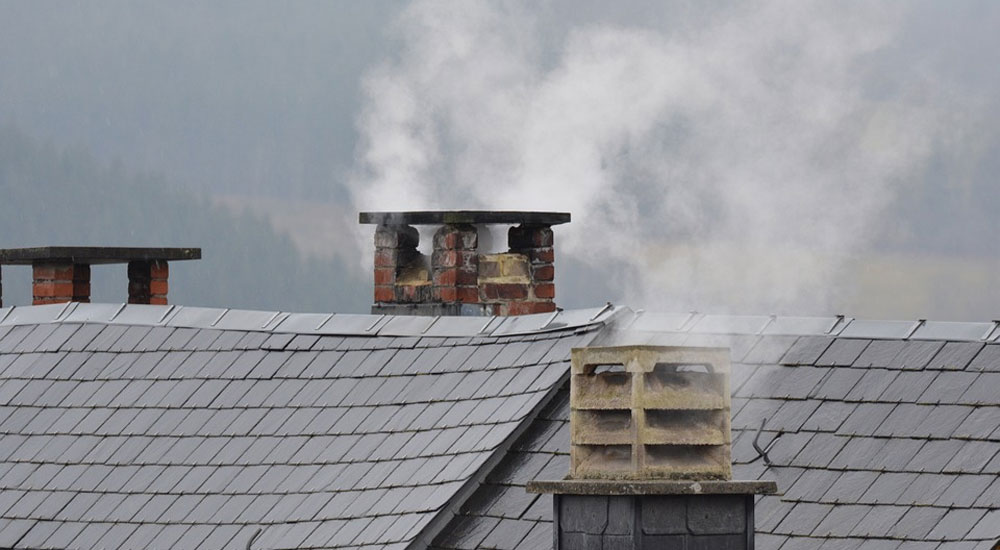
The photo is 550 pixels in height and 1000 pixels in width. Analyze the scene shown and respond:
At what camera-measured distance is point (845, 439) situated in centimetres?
1213

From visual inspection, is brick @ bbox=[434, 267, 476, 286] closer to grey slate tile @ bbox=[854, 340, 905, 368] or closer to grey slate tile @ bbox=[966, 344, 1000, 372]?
grey slate tile @ bbox=[854, 340, 905, 368]

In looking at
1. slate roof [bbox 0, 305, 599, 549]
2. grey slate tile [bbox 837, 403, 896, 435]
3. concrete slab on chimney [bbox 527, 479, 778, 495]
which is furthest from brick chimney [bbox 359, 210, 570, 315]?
concrete slab on chimney [bbox 527, 479, 778, 495]

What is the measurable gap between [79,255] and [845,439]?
30.5 feet

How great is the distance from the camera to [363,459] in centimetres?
1341

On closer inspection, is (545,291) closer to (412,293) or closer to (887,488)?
(412,293)

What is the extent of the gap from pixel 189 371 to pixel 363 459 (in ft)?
8.06

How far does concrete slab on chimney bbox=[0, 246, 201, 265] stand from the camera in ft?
62.5

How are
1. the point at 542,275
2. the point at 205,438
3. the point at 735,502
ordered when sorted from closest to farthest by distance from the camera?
the point at 735,502 < the point at 205,438 < the point at 542,275

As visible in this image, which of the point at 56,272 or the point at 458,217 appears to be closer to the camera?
the point at 458,217

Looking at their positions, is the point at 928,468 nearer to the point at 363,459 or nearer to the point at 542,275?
the point at 363,459

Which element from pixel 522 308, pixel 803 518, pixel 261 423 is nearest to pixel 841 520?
pixel 803 518

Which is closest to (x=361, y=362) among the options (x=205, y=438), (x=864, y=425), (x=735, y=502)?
(x=205, y=438)

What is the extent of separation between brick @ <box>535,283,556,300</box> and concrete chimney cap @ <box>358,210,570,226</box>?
57cm

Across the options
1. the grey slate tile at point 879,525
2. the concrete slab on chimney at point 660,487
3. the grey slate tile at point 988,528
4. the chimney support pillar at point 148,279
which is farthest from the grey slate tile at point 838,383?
the chimney support pillar at point 148,279
